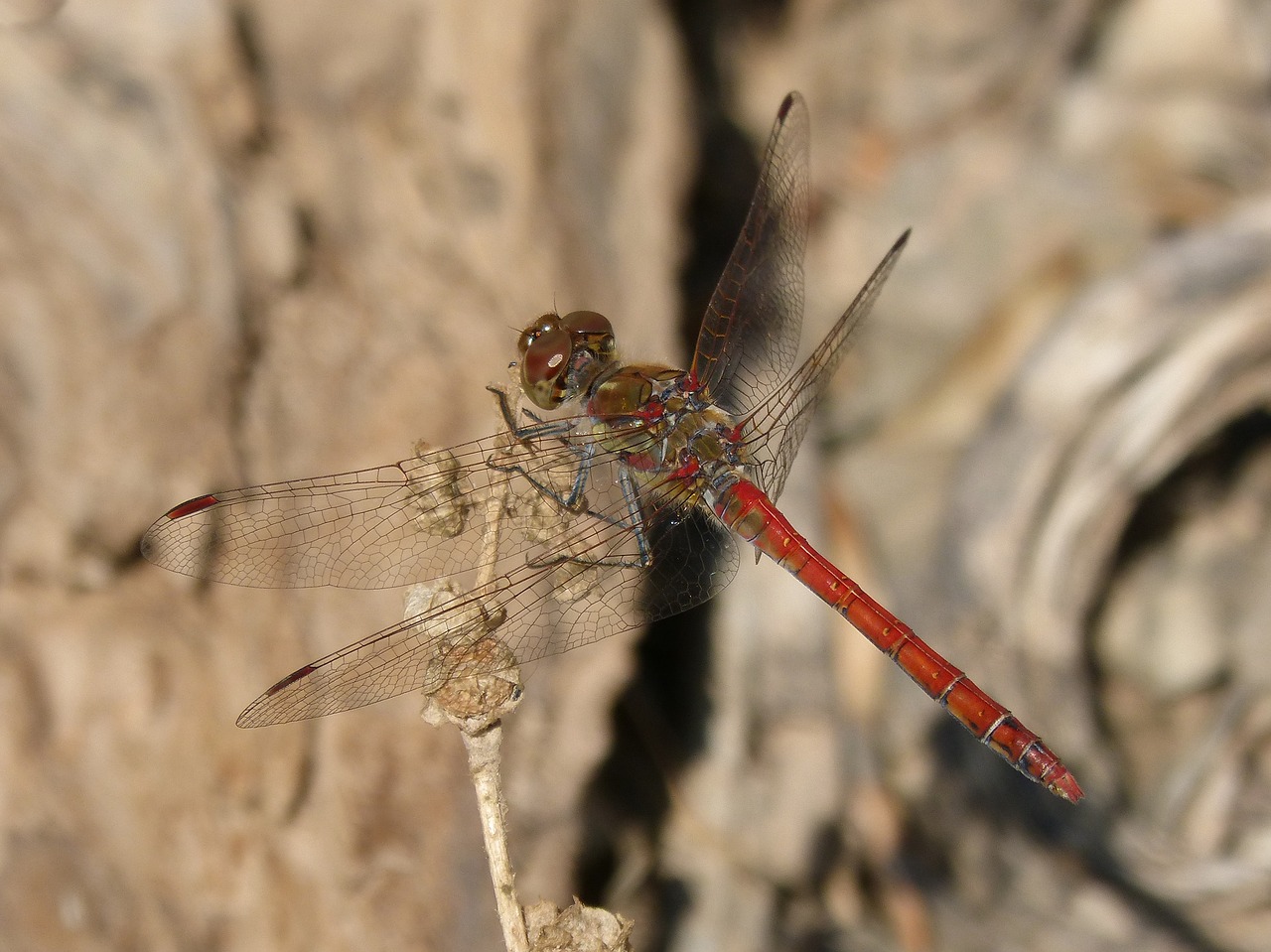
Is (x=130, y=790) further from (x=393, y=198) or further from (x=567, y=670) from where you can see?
(x=393, y=198)

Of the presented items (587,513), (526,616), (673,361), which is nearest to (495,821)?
(526,616)

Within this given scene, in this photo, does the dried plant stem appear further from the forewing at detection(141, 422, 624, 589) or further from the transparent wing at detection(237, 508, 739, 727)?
the forewing at detection(141, 422, 624, 589)

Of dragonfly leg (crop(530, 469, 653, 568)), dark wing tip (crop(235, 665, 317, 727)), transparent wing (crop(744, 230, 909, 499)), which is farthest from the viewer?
transparent wing (crop(744, 230, 909, 499))

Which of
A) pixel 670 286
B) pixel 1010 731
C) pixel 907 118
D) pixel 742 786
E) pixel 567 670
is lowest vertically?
pixel 1010 731

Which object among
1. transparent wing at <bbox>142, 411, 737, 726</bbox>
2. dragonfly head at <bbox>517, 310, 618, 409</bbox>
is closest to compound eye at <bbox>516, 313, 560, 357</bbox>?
dragonfly head at <bbox>517, 310, 618, 409</bbox>

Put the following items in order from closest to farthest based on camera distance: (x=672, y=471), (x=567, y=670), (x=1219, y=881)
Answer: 1. (x=672, y=471)
2. (x=567, y=670)
3. (x=1219, y=881)

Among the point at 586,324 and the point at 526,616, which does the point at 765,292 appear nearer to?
the point at 586,324

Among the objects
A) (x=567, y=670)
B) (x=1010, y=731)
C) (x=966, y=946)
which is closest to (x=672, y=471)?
(x=567, y=670)
